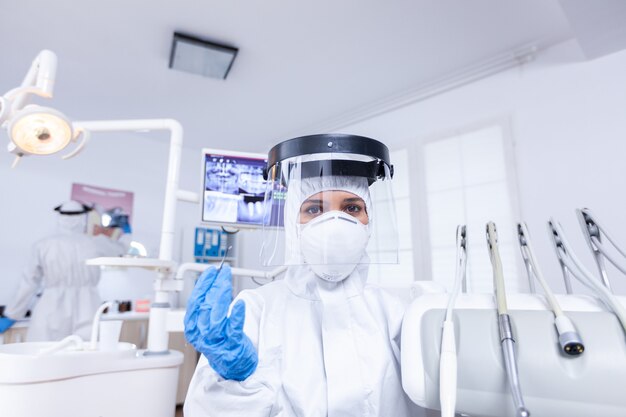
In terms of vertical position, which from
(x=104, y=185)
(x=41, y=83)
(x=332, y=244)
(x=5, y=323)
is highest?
(x=104, y=185)

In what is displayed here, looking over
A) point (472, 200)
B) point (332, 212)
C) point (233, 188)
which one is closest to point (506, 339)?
point (332, 212)

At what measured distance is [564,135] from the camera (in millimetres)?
2189

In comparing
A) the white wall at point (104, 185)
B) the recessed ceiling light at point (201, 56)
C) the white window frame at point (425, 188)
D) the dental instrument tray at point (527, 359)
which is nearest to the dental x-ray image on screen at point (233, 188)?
the dental instrument tray at point (527, 359)

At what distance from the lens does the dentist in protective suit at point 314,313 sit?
69cm

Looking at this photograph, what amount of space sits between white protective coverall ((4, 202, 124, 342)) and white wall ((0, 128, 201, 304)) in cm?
49

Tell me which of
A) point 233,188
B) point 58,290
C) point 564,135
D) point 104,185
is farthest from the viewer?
point 104,185

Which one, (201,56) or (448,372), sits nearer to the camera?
(448,372)

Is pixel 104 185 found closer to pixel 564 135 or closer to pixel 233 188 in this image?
pixel 233 188

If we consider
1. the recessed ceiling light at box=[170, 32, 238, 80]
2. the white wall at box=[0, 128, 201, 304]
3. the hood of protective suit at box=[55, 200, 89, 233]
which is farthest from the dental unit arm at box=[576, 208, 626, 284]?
the hood of protective suit at box=[55, 200, 89, 233]

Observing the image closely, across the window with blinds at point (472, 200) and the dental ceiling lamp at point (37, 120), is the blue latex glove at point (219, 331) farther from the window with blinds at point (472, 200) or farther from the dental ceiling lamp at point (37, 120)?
the window with blinds at point (472, 200)

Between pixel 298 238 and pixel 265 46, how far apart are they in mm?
1846

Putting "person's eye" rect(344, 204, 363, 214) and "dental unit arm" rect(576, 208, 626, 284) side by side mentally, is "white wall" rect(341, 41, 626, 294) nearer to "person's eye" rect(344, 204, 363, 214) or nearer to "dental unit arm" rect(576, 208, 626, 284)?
"dental unit arm" rect(576, 208, 626, 284)

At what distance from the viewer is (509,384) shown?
488 millimetres

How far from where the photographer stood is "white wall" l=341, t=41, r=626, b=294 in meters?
2.01
